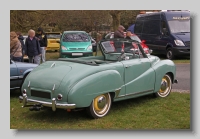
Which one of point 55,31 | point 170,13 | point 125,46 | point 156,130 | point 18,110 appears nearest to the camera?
point 156,130

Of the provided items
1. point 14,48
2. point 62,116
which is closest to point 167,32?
point 14,48

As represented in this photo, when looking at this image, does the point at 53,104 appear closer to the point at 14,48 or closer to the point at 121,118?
the point at 121,118

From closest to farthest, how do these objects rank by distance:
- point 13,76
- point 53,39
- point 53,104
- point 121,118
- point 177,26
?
point 53,104 → point 121,118 → point 13,76 → point 177,26 → point 53,39

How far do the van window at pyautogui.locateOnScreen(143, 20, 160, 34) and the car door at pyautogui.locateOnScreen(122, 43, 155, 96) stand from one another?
30.1 ft

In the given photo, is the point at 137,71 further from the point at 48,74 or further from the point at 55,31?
the point at 55,31

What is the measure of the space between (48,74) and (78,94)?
80 centimetres

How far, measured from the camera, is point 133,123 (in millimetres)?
5953

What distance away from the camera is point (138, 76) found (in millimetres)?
6910

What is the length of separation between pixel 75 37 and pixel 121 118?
33.0 ft

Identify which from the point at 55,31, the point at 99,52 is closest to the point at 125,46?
the point at 99,52

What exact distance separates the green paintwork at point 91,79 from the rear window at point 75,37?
8235 mm

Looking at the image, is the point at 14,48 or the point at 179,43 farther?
the point at 179,43

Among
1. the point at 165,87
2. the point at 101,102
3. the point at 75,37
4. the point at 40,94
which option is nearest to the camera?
the point at 40,94

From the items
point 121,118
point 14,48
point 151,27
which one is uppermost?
point 151,27
